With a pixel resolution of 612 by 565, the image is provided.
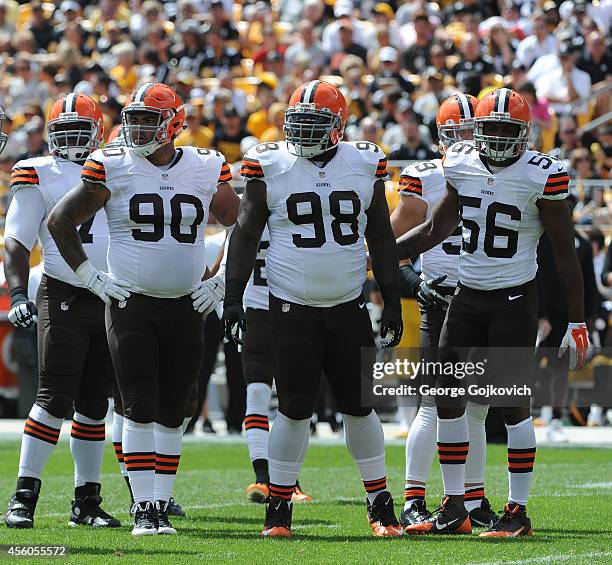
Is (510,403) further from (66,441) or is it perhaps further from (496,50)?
(496,50)

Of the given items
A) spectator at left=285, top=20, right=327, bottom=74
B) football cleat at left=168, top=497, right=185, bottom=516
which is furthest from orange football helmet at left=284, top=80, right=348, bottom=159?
spectator at left=285, top=20, right=327, bottom=74

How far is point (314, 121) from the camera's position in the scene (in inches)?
234

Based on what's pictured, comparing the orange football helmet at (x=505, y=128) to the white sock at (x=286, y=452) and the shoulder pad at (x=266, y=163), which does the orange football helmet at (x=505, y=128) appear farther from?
the white sock at (x=286, y=452)

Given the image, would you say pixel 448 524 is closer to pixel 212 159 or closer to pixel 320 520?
pixel 320 520

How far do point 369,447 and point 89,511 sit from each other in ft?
4.74

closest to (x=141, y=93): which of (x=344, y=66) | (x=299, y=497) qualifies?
(x=299, y=497)

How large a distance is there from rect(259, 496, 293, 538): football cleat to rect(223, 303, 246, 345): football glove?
71 cm

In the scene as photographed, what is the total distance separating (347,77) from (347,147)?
29.7ft

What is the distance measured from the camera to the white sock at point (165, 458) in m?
6.33

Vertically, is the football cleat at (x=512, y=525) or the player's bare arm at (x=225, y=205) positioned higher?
the player's bare arm at (x=225, y=205)

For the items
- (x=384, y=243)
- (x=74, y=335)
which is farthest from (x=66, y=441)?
(x=384, y=243)

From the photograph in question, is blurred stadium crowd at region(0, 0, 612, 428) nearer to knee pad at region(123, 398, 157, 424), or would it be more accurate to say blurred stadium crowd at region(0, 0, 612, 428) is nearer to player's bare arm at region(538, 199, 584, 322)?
player's bare arm at region(538, 199, 584, 322)

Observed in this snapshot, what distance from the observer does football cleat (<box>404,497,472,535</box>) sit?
615cm

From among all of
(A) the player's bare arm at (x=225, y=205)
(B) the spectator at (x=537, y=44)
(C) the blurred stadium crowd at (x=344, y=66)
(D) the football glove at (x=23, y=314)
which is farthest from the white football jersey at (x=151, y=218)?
(B) the spectator at (x=537, y=44)
